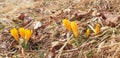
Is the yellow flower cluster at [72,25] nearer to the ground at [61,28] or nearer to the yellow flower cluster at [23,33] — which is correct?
the ground at [61,28]

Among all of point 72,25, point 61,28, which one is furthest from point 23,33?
point 61,28

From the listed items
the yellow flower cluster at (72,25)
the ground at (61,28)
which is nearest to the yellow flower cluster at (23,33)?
the ground at (61,28)

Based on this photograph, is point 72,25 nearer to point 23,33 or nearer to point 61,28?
point 23,33

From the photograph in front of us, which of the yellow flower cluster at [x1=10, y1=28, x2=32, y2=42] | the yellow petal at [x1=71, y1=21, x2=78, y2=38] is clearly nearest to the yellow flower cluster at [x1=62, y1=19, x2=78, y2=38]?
the yellow petal at [x1=71, y1=21, x2=78, y2=38]

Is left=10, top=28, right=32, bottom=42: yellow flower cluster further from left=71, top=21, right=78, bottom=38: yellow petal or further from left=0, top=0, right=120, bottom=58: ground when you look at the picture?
left=71, top=21, right=78, bottom=38: yellow petal

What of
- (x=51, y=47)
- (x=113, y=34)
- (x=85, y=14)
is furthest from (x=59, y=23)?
(x=113, y=34)

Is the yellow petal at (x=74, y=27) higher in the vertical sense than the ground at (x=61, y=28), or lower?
higher

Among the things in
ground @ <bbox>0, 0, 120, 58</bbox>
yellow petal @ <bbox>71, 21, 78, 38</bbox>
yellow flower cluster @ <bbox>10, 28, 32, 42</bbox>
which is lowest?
ground @ <bbox>0, 0, 120, 58</bbox>

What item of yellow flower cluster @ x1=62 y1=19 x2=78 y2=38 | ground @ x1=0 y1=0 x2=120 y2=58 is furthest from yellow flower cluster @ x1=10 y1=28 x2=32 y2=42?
yellow flower cluster @ x1=62 y1=19 x2=78 y2=38

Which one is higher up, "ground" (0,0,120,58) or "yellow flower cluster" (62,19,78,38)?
"yellow flower cluster" (62,19,78,38)
